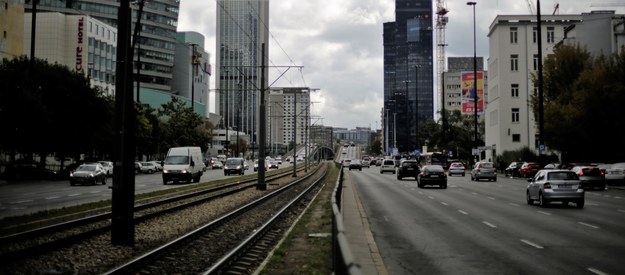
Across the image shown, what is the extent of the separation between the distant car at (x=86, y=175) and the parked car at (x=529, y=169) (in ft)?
118

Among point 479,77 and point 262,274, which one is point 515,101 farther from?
point 262,274

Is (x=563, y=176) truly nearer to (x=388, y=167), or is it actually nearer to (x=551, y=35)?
(x=388, y=167)

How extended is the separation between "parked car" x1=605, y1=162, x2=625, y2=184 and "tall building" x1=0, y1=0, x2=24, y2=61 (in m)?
58.3

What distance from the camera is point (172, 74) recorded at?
509 ft

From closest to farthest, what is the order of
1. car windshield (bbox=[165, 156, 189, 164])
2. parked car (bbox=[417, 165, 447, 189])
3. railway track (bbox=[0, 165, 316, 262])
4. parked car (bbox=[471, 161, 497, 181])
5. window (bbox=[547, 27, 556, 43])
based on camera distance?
railway track (bbox=[0, 165, 316, 262])
parked car (bbox=[417, 165, 447, 189])
car windshield (bbox=[165, 156, 189, 164])
parked car (bbox=[471, 161, 497, 181])
window (bbox=[547, 27, 556, 43])

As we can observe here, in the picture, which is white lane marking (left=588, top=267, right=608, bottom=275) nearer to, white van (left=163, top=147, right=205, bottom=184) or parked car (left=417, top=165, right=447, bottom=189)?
parked car (left=417, top=165, right=447, bottom=189)

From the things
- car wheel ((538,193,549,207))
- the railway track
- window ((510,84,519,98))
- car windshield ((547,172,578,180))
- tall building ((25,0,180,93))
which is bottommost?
the railway track

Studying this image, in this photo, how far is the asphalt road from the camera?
11.2 meters

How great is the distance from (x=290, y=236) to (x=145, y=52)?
128347mm

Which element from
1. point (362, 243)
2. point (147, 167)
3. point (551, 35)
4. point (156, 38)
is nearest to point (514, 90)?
point (551, 35)

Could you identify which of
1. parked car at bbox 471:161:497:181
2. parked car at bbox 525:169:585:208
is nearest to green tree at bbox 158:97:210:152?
parked car at bbox 471:161:497:181

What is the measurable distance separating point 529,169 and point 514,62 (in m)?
36.0

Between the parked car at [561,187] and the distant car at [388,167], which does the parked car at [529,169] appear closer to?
the distant car at [388,167]

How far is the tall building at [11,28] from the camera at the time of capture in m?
68.9
